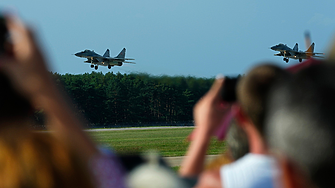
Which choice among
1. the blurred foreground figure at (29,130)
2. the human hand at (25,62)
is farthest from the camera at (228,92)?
the human hand at (25,62)

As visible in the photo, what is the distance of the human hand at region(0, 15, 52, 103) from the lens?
1.25 metres

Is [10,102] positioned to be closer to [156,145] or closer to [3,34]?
[3,34]

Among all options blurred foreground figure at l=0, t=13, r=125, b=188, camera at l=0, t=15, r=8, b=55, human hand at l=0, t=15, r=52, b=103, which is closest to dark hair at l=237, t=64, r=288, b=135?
blurred foreground figure at l=0, t=13, r=125, b=188

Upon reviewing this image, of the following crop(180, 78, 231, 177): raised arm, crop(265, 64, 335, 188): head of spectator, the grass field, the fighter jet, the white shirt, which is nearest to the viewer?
crop(265, 64, 335, 188): head of spectator

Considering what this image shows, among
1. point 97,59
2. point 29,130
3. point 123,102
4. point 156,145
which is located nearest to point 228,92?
point 29,130

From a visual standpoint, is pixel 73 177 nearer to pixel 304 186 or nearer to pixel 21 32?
pixel 21 32

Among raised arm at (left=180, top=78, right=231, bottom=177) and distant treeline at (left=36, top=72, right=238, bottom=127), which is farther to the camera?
distant treeline at (left=36, top=72, right=238, bottom=127)

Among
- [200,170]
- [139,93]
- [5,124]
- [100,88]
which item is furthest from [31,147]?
[100,88]

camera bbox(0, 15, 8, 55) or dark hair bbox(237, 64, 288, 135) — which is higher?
camera bbox(0, 15, 8, 55)

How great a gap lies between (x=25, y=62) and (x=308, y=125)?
0.86 meters

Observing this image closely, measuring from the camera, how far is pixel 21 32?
1.26 m

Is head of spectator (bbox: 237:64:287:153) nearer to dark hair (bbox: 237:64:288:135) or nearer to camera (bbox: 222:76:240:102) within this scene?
dark hair (bbox: 237:64:288:135)

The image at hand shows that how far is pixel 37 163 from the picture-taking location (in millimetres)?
1260

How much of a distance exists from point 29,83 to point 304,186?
0.89 metres
